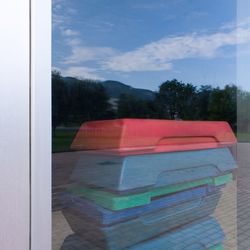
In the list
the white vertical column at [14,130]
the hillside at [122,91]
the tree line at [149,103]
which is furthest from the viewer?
the hillside at [122,91]

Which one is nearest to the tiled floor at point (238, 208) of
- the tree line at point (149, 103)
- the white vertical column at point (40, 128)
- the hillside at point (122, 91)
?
the tree line at point (149, 103)

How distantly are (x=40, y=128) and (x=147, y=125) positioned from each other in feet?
1.64

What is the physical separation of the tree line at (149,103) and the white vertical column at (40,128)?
5 cm

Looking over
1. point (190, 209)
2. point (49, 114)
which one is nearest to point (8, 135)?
point (49, 114)

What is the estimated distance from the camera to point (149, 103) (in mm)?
1114

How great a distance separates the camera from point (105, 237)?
36.3 inches

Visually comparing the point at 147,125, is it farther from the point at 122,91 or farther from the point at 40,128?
the point at 40,128

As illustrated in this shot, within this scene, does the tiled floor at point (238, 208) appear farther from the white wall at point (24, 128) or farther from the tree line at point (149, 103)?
the white wall at point (24, 128)

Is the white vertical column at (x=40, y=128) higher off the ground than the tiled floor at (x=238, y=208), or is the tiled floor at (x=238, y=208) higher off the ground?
the white vertical column at (x=40, y=128)

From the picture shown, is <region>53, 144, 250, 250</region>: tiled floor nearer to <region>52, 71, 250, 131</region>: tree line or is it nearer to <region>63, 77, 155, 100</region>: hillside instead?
<region>52, 71, 250, 131</region>: tree line

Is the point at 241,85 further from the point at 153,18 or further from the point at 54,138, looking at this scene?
the point at 54,138

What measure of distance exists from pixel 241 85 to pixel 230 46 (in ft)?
0.59

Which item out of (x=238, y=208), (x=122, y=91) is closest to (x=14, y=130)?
(x=122, y=91)

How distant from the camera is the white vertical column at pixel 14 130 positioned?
55 centimetres
